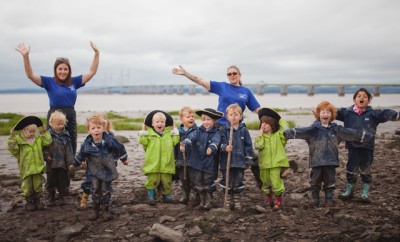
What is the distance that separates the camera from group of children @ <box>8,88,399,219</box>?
6.26 meters

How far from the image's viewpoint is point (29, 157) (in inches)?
252

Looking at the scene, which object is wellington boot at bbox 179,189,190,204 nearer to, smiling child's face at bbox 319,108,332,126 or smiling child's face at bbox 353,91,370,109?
A: smiling child's face at bbox 319,108,332,126

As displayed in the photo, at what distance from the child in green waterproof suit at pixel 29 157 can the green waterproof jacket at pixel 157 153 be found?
2.00 metres

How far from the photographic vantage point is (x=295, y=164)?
9.71m

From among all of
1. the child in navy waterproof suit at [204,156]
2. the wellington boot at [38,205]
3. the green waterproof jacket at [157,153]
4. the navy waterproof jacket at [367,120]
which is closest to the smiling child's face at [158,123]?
the green waterproof jacket at [157,153]

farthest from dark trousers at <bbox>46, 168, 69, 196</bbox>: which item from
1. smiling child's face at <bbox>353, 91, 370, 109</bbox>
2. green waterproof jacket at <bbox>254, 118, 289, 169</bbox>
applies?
smiling child's face at <bbox>353, 91, 370, 109</bbox>

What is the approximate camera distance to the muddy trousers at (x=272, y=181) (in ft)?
21.0

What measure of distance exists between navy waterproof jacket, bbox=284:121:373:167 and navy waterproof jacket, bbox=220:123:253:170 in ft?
2.56

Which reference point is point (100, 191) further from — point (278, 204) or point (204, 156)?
point (278, 204)

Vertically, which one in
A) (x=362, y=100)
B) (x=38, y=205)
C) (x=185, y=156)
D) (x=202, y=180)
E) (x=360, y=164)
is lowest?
(x=38, y=205)

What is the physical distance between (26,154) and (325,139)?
5.74 m

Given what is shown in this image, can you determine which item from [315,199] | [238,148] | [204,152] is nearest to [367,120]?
[315,199]

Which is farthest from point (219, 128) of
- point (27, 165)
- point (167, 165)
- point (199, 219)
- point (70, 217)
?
point (27, 165)

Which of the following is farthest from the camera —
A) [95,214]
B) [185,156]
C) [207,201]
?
[185,156]
